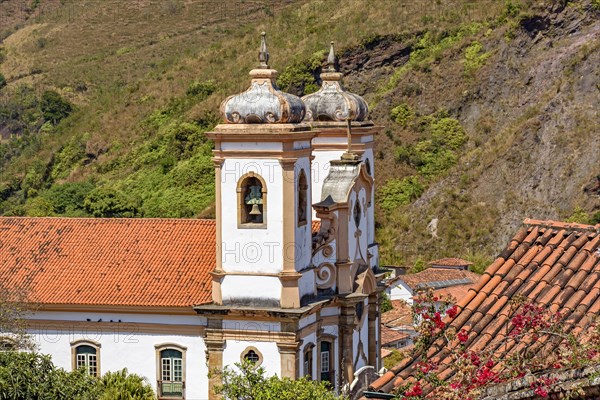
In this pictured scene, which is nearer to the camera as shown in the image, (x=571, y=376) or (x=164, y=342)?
(x=571, y=376)

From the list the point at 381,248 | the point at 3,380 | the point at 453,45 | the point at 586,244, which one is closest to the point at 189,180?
the point at 381,248

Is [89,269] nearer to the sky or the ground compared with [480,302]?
nearer to the sky

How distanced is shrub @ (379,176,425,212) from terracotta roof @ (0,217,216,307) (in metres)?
26.3

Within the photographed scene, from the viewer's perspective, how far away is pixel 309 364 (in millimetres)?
30641

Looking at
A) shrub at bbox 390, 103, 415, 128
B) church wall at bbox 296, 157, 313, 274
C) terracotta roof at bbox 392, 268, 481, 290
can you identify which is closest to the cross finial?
church wall at bbox 296, 157, 313, 274

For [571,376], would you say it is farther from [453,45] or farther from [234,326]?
[453,45]

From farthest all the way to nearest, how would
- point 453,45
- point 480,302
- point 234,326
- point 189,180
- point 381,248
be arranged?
1. point 453,45
2. point 189,180
3. point 381,248
4. point 234,326
5. point 480,302

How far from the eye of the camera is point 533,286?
1491cm

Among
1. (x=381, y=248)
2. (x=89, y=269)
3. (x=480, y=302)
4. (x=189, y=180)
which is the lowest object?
(x=480, y=302)

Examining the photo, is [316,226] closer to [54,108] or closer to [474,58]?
[474,58]

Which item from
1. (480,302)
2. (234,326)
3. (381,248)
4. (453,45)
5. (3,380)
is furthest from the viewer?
(453,45)

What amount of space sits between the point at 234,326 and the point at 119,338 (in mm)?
2689

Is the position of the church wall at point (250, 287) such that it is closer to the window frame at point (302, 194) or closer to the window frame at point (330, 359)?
the window frame at point (302, 194)

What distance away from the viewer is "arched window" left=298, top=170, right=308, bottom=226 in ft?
98.6
